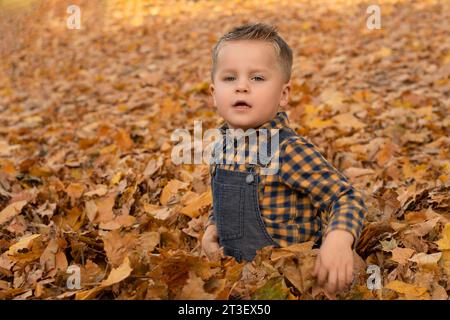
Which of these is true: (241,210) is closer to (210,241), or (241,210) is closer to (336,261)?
(210,241)

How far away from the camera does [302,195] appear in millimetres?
2102

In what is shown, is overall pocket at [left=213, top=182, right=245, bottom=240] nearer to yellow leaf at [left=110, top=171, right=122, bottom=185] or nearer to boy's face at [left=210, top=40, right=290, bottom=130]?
boy's face at [left=210, top=40, right=290, bottom=130]

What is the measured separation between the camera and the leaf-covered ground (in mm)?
2018

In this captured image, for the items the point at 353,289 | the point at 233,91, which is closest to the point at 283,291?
the point at 353,289

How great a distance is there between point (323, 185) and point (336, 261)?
298 millimetres

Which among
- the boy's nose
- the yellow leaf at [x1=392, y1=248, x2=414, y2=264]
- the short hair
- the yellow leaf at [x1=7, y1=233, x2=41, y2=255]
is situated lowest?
the yellow leaf at [x1=7, y1=233, x2=41, y2=255]

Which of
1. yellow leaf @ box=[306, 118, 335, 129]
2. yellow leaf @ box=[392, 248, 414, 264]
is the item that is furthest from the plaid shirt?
yellow leaf @ box=[306, 118, 335, 129]

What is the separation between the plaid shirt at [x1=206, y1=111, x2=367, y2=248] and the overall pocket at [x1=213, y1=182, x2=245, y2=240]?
8 cm

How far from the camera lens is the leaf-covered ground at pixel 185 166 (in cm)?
202

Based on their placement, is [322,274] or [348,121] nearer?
[322,274]

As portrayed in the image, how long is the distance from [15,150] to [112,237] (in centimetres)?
300

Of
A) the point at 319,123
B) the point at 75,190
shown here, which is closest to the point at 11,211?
the point at 75,190
